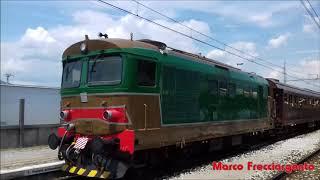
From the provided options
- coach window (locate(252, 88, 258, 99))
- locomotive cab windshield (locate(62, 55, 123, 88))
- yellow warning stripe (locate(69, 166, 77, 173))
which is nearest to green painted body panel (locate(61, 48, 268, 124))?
locomotive cab windshield (locate(62, 55, 123, 88))

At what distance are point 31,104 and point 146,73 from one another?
8443mm

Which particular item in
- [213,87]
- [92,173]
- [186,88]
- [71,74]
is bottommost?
[92,173]

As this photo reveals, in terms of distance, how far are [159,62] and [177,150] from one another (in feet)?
9.47

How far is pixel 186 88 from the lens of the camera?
39.2 feet

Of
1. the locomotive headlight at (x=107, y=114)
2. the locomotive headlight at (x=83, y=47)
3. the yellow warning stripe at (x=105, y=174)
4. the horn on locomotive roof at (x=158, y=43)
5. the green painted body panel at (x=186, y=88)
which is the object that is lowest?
the yellow warning stripe at (x=105, y=174)

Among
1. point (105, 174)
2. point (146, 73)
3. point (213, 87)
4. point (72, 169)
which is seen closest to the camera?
point (105, 174)

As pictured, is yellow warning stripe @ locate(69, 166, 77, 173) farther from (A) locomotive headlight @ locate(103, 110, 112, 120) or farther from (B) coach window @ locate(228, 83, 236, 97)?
(B) coach window @ locate(228, 83, 236, 97)

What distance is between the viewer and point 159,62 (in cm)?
1068

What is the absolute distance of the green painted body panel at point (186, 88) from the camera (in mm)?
9961

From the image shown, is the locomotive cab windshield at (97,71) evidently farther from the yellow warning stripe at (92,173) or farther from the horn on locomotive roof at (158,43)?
the yellow warning stripe at (92,173)

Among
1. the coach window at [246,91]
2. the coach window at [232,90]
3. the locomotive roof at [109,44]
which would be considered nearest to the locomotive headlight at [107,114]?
the locomotive roof at [109,44]

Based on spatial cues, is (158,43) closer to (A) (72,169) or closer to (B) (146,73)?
(B) (146,73)

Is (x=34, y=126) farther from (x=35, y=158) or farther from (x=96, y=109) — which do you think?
(x=96, y=109)

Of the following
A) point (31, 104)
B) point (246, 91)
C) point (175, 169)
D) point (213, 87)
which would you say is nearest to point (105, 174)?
point (175, 169)
